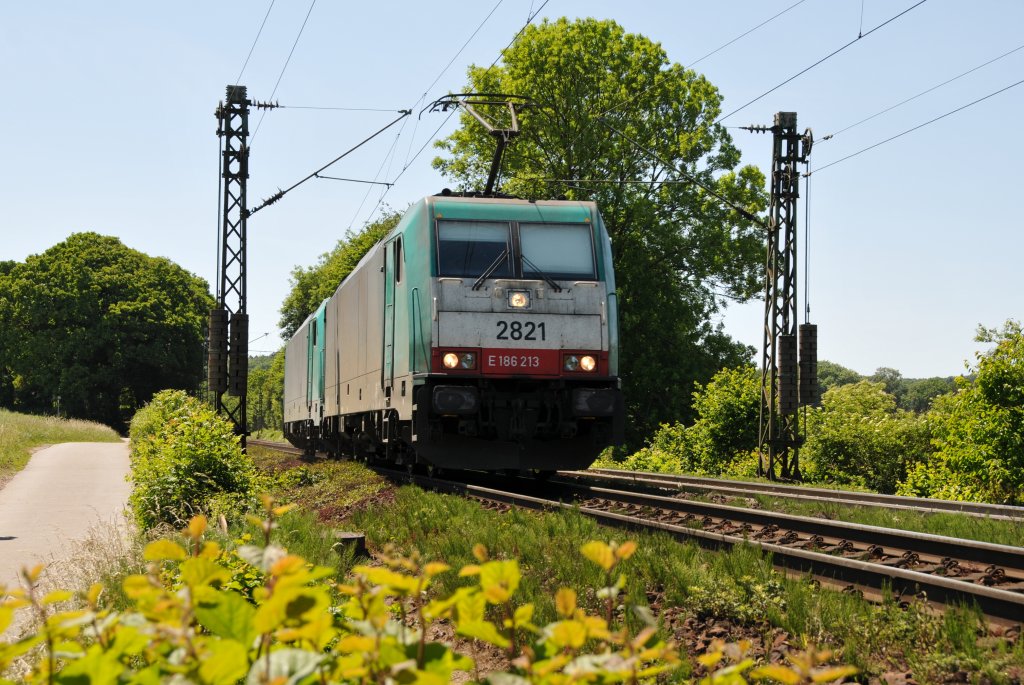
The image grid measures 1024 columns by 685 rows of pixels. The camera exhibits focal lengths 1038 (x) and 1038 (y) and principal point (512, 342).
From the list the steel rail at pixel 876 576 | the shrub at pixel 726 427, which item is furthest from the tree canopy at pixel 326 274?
the steel rail at pixel 876 576

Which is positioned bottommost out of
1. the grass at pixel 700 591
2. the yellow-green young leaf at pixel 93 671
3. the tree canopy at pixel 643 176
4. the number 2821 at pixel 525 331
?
the grass at pixel 700 591

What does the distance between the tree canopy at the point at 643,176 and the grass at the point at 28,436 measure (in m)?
17.9

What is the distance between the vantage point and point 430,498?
12.4 metres

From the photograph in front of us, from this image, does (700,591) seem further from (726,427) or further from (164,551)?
(726,427)

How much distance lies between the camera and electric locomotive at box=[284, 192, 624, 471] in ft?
44.2

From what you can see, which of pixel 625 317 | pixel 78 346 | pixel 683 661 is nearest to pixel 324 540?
pixel 683 661

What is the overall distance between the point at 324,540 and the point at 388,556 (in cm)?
739

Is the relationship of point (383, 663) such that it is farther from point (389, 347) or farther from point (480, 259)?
point (389, 347)

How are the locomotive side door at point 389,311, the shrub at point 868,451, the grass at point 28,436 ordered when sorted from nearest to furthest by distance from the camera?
the locomotive side door at point 389,311, the grass at point 28,436, the shrub at point 868,451

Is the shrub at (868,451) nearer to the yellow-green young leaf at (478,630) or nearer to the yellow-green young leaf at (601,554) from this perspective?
the yellow-green young leaf at (601,554)

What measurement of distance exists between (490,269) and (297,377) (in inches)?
772

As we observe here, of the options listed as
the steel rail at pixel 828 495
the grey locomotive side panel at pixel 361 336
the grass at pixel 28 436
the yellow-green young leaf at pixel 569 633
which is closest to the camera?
the yellow-green young leaf at pixel 569 633

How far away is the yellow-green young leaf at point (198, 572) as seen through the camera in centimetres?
195

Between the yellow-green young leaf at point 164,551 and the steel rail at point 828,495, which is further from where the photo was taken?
the steel rail at point 828,495
